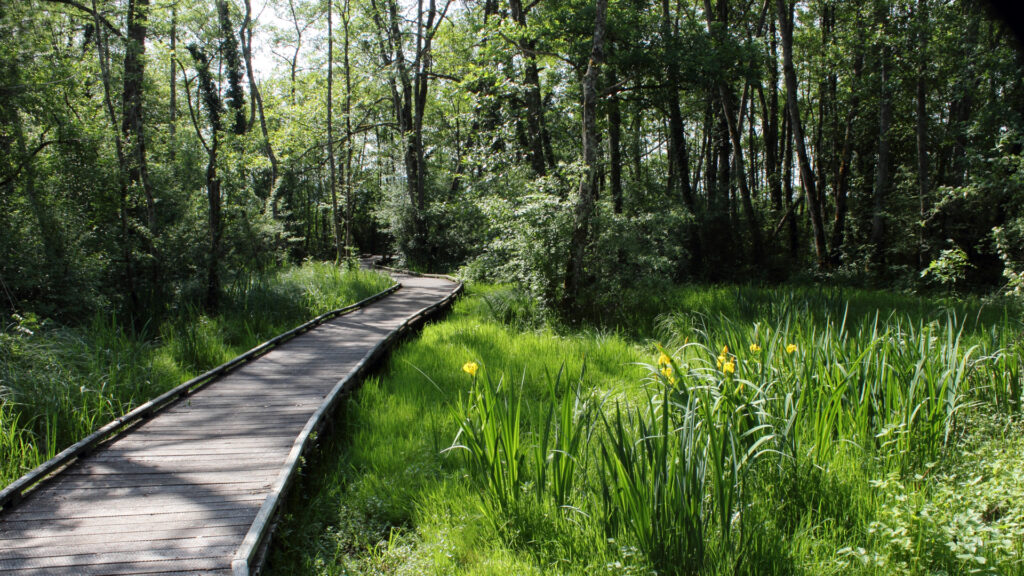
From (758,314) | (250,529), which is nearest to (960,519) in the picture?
(250,529)

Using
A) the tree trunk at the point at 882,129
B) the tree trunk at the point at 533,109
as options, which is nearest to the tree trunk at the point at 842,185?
the tree trunk at the point at 882,129

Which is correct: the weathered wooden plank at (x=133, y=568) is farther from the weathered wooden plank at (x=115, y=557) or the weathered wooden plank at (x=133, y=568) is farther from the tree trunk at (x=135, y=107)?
the tree trunk at (x=135, y=107)

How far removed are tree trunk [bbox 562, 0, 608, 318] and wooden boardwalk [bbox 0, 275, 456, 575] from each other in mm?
4536

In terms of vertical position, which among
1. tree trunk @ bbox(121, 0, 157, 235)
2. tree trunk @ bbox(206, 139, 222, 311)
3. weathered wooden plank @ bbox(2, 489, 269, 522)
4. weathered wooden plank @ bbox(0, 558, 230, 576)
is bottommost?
weathered wooden plank @ bbox(0, 558, 230, 576)

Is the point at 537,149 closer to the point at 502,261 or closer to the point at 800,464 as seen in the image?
the point at 502,261

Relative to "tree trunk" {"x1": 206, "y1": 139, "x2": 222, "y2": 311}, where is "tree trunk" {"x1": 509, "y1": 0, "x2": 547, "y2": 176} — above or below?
above

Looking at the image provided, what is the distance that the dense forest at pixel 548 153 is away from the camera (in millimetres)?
8617

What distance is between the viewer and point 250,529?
118 inches

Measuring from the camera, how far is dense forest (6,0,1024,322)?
8.62m

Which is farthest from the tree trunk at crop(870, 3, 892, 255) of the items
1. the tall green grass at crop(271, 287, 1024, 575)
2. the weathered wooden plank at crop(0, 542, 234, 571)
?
the weathered wooden plank at crop(0, 542, 234, 571)

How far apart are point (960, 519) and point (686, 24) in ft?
46.2

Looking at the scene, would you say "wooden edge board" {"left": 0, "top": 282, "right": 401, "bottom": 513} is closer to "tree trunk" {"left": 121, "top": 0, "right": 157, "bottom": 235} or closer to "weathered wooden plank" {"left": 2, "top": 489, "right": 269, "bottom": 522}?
"weathered wooden plank" {"left": 2, "top": 489, "right": 269, "bottom": 522}

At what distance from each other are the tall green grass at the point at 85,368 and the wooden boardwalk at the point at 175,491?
1.68 feet

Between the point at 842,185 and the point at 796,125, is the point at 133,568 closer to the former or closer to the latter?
the point at 796,125
